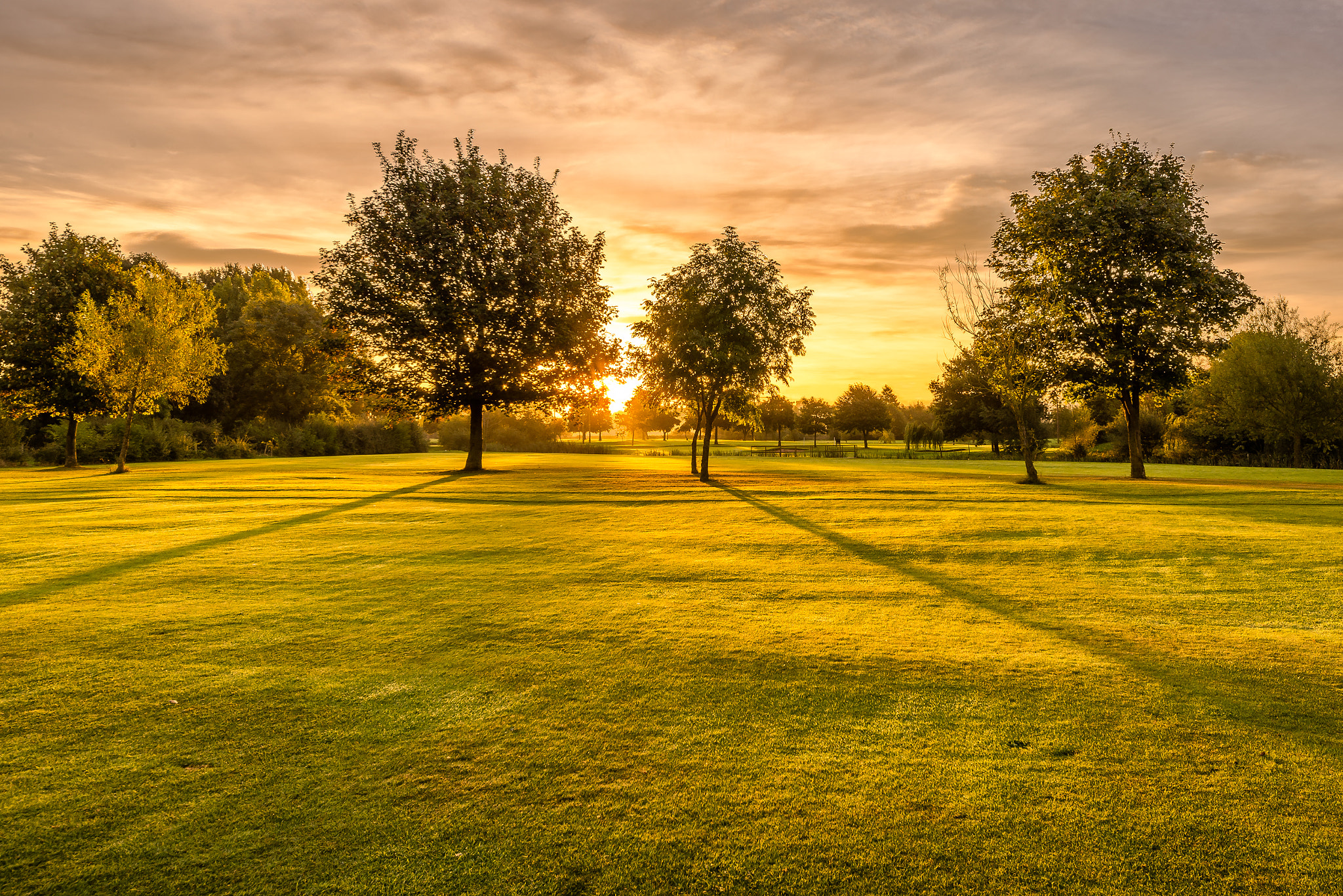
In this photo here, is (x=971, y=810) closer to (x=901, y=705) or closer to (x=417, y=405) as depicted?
(x=901, y=705)

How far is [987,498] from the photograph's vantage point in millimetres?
22719

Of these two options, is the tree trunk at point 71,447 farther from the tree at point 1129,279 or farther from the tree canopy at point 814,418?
the tree canopy at point 814,418

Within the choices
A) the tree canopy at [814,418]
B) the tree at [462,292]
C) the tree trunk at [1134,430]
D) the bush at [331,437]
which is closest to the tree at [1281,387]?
the tree trunk at [1134,430]

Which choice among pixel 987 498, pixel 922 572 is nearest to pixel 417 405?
pixel 987 498

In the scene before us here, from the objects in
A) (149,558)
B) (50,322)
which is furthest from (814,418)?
(149,558)

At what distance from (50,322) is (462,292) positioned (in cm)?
2797

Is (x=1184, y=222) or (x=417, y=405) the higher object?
(x=1184, y=222)

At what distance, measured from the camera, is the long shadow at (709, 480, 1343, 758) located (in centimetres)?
523

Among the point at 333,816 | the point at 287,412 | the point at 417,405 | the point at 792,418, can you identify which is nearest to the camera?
the point at 333,816

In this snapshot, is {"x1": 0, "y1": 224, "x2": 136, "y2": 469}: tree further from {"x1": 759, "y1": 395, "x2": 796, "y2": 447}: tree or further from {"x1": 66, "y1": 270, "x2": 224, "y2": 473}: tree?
{"x1": 759, "y1": 395, "x2": 796, "y2": 447}: tree

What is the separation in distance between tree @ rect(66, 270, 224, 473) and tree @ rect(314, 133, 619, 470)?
29.1 ft

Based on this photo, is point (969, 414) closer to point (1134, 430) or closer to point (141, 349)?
point (1134, 430)

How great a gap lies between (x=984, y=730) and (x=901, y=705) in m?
0.68

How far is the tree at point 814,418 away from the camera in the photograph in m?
152
